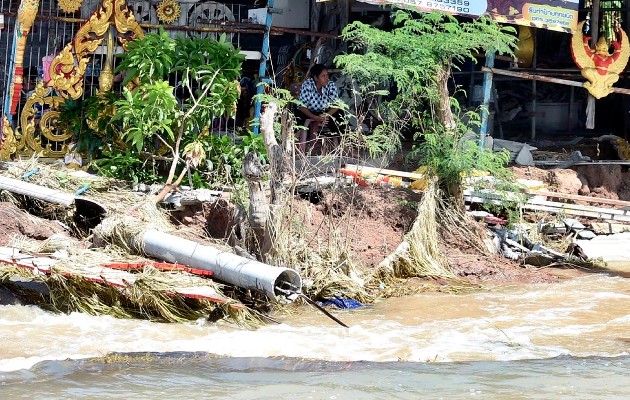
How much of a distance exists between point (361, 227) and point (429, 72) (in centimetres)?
191

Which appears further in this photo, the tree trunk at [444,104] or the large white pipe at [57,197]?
the tree trunk at [444,104]

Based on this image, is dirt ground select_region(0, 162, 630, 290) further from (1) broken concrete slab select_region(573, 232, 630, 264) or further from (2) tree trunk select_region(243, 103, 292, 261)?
(1) broken concrete slab select_region(573, 232, 630, 264)

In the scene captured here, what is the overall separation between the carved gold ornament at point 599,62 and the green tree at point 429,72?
257cm

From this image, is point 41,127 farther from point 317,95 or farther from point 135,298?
point 135,298

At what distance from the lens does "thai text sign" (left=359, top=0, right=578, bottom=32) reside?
43.0ft

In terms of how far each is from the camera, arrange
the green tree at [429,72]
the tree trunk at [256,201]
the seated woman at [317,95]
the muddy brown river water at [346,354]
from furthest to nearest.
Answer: the seated woman at [317,95] → the green tree at [429,72] → the tree trunk at [256,201] → the muddy brown river water at [346,354]

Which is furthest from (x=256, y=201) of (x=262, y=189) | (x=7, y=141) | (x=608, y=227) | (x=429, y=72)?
(x=608, y=227)

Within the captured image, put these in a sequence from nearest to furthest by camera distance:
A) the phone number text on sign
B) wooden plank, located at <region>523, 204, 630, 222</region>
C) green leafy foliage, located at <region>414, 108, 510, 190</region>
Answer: green leafy foliage, located at <region>414, 108, 510, 190</region>, the phone number text on sign, wooden plank, located at <region>523, 204, 630, 222</region>

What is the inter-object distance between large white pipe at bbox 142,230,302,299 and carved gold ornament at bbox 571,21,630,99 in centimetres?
682

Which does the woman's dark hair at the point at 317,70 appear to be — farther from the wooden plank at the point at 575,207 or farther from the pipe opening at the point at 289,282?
the pipe opening at the point at 289,282

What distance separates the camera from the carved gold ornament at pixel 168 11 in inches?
521

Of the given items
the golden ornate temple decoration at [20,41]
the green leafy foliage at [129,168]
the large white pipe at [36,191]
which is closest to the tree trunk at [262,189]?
the large white pipe at [36,191]

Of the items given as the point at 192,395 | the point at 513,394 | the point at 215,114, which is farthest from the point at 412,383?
the point at 215,114

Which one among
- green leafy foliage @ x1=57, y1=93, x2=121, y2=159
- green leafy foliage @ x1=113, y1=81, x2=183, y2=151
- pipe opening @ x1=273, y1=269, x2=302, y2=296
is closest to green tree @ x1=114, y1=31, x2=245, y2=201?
green leafy foliage @ x1=113, y1=81, x2=183, y2=151
